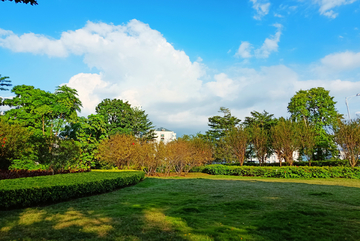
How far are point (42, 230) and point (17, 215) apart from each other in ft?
6.03

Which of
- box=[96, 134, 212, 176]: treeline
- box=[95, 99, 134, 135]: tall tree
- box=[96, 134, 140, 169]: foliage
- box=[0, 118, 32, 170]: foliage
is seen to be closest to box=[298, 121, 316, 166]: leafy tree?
box=[96, 134, 212, 176]: treeline

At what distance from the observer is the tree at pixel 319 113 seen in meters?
27.2

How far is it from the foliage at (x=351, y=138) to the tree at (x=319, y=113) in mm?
5898

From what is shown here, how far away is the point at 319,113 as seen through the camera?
29.6 metres

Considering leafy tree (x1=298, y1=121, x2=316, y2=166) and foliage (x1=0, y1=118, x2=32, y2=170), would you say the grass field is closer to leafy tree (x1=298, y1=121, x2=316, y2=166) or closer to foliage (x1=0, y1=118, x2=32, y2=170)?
foliage (x1=0, y1=118, x2=32, y2=170)

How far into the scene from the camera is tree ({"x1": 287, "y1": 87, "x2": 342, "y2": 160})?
89.2ft

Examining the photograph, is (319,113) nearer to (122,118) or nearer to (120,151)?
(120,151)

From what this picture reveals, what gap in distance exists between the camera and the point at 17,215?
5918 millimetres

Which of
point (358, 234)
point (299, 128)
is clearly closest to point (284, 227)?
point (358, 234)

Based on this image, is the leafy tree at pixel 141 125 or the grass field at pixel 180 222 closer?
the grass field at pixel 180 222

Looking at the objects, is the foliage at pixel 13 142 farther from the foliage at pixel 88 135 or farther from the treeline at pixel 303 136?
the treeline at pixel 303 136

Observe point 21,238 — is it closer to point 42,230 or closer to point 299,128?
point 42,230

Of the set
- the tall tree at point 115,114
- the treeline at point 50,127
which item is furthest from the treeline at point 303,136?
the treeline at point 50,127

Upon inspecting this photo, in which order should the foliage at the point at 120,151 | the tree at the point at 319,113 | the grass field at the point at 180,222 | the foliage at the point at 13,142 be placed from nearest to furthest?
the grass field at the point at 180,222
the foliage at the point at 13,142
the foliage at the point at 120,151
the tree at the point at 319,113
